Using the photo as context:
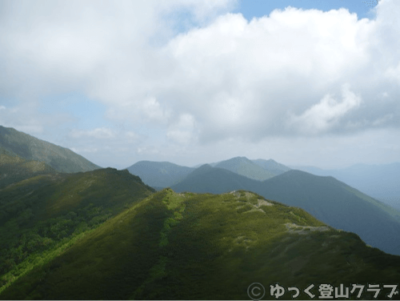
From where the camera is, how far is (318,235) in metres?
41.3

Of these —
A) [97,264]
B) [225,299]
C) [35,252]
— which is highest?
[225,299]

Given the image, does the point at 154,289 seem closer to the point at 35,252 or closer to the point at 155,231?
the point at 155,231

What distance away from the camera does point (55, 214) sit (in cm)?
12369

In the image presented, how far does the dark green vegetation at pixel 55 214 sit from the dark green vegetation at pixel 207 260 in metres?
23.5

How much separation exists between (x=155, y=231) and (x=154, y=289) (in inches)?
937

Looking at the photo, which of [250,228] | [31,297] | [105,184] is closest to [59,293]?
[31,297]

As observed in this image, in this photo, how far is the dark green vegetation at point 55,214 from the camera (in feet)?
272
